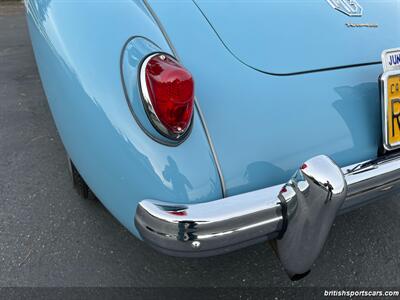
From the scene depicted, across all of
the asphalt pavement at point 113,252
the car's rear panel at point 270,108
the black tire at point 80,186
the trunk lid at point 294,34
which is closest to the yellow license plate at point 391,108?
the car's rear panel at point 270,108

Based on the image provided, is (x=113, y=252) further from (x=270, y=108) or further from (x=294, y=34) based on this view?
(x=294, y=34)

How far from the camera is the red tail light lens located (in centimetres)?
110

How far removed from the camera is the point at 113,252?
1734mm

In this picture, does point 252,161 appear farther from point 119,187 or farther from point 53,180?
point 53,180

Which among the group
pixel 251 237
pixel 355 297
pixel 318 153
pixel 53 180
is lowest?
pixel 53 180

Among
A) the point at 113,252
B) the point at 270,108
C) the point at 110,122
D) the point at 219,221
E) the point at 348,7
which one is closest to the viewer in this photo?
the point at 219,221

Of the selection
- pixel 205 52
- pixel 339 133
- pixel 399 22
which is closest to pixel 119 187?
pixel 205 52

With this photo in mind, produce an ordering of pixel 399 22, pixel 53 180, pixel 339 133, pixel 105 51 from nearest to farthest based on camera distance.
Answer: pixel 105 51 < pixel 339 133 < pixel 399 22 < pixel 53 180

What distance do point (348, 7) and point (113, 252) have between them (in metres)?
1.49

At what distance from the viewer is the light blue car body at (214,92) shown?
1148 millimetres

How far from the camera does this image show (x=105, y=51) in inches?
48.6

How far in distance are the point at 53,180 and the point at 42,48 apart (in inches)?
34.6

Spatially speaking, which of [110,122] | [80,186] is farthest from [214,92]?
[80,186]

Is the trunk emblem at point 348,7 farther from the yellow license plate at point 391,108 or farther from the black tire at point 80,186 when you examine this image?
the black tire at point 80,186
